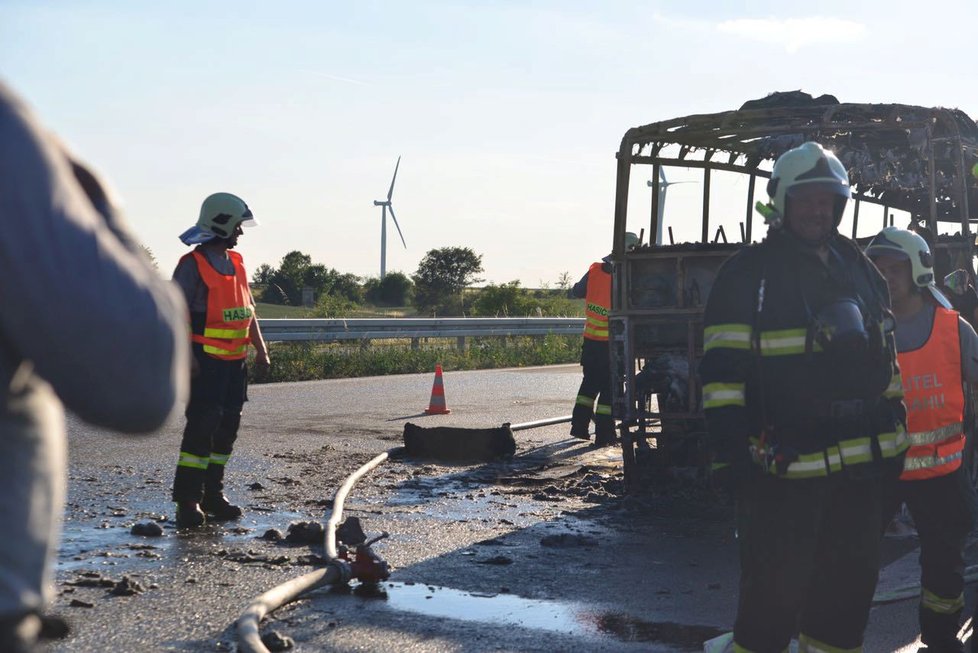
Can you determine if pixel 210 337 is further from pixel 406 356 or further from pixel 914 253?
pixel 406 356

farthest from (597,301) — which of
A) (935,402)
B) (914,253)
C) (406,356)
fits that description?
(406,356)

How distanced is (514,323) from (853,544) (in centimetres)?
2332

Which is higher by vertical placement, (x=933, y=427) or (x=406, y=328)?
(x=406, y=328)

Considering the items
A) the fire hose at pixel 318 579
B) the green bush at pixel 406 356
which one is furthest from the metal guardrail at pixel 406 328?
the fire hose at pixel 318 579

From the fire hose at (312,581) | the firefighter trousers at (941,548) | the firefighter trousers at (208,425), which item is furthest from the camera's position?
the firefighter trousers at (208,425)

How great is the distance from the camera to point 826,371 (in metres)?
4.24

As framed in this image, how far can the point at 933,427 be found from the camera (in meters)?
5.36

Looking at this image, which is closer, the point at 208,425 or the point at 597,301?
the point at 208,425

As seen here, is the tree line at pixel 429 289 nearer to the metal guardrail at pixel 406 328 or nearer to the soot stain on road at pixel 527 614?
the metal guardrail at pixel 406 328

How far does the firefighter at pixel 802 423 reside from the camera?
13.8 ft

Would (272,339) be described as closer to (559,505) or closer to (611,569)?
(559,505)

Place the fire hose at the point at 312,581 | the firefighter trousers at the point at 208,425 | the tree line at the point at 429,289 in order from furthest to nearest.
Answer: the tree line at the point at 429,289
the firefighter trousers at the point at 208,425
the fire hose at the point at 312,581

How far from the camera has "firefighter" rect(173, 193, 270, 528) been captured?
834cm

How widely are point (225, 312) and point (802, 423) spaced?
5.00m
